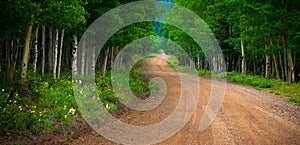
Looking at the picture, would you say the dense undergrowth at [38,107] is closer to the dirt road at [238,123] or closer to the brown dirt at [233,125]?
the brown dirt at [233,125]

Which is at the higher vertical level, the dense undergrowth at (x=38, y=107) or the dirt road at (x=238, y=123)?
the dense undergrowth at (x=38, y=107)

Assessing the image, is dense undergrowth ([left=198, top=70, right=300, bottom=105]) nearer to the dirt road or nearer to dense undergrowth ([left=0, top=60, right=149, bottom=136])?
the dirt road

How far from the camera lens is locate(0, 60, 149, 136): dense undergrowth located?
829 centimetres

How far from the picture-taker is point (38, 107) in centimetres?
1039

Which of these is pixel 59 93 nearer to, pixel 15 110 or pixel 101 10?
pixel 15 110

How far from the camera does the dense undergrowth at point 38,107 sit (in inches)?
326

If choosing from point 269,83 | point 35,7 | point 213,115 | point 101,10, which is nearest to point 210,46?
point 269,83

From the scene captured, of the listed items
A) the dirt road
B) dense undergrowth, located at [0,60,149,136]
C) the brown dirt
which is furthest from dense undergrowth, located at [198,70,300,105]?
dense undergrowth, located at [0,60,149,136]

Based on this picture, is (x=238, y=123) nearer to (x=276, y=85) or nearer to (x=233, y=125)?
(x=233, y=125)

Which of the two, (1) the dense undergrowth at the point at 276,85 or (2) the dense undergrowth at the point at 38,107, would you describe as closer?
(2) the dense undergrowth at the point at 38,107

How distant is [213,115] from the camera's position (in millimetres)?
11594

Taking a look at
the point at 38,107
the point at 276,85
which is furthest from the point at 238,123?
the point at 276,85

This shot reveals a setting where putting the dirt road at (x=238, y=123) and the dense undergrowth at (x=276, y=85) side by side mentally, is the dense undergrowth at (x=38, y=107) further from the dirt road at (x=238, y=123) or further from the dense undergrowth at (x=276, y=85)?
the dense undergrowth at (x=276, y=85)

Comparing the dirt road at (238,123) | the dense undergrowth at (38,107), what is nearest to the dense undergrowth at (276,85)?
the dirt road at (238,123)
